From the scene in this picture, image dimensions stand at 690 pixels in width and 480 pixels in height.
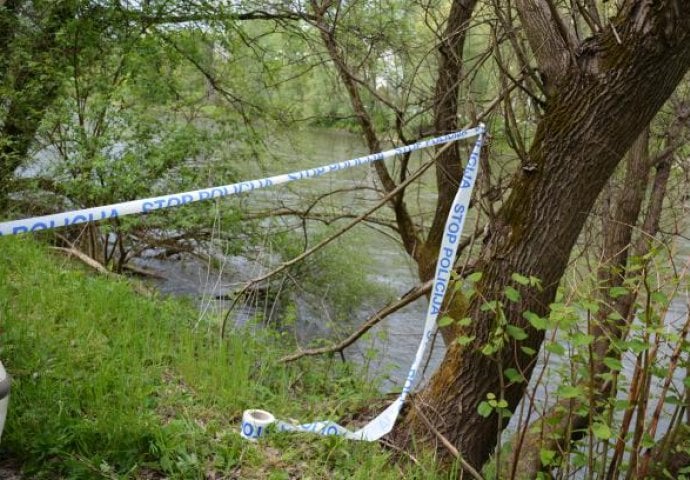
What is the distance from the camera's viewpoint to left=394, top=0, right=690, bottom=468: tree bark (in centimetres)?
326

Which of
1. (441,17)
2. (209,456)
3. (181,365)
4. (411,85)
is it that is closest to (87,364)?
(181,365)

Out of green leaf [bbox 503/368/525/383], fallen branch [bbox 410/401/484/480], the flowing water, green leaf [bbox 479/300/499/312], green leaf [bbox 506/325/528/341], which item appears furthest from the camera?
the flowing water

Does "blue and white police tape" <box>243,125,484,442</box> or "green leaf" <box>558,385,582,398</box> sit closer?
"green leaf" <box>558,385,582,398</box>

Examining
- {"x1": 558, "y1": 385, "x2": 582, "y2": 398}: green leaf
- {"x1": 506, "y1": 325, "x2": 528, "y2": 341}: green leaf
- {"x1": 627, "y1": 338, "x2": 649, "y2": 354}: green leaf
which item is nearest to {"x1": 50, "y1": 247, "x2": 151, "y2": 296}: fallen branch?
{"x1": 506, "y1": 325, "x2": 528, "y2": 341}: green leaf

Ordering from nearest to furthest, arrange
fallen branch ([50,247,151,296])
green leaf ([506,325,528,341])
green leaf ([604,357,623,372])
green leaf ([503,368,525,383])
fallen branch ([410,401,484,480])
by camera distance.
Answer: green leaf ([604,357,623,372]) < green leaf ([506,325,528,341]) < green leaf ([503,368,525,383]) < fallen branch ([410,401,484,480]) < fallen branch ([50,247,151,296])

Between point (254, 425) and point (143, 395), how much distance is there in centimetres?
56

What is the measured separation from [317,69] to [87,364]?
5529mm

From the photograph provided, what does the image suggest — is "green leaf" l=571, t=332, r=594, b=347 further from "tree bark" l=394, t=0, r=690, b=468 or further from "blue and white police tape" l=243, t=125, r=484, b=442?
"blue and white police tape" l=243, t=125, r=484, b=442

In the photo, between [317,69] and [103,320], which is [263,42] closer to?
[317,69]

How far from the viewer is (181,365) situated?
391cm

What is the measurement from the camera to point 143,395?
10.8ft

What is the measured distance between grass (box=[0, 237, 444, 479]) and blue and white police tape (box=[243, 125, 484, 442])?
0.07 metres

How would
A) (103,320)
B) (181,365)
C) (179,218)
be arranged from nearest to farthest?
1. (181,365)
2. (103,320)
3. (179,218)

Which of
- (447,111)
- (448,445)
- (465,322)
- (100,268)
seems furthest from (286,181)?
(100,268)
